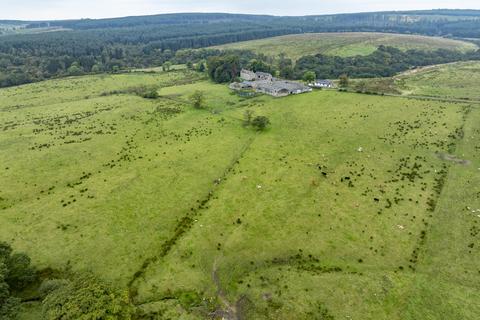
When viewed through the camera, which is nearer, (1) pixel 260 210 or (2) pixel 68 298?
(2) pixel 68 298

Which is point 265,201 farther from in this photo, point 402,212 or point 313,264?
point 402,212

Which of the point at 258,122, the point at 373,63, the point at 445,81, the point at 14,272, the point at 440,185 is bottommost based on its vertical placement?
the point at 440,185

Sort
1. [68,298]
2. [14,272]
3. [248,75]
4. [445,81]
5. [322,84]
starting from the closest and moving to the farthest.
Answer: [68,298] < [14,272] < [322,84] < [445,81] < [248,75]

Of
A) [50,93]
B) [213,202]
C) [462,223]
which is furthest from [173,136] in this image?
[50,93]

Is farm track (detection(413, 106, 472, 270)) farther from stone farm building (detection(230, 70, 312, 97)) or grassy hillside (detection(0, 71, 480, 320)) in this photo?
stone farm building (detection(230, 70, 312, 97))

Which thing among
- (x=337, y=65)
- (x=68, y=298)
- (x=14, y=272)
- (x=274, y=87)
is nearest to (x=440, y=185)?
(x=68, y=298)

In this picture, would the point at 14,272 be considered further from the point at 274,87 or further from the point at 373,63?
the point at 373,63

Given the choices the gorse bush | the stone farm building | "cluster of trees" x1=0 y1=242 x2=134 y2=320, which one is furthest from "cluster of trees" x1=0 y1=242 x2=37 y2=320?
the stone farm building
